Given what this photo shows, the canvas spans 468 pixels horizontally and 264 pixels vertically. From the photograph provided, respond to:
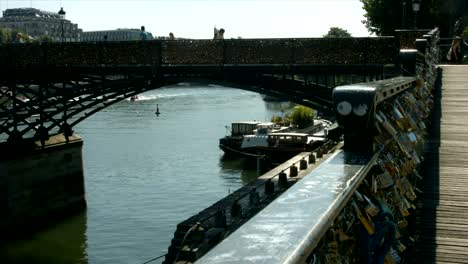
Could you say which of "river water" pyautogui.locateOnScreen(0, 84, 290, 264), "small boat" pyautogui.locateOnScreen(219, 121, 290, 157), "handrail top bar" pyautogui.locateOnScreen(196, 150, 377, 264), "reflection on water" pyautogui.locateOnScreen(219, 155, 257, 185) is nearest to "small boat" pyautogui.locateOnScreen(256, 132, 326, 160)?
"small boat" pyautogui.locateOnScreen(219, 121, 290, 157)

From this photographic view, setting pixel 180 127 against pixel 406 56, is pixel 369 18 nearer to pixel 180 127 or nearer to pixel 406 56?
pixel 180 127

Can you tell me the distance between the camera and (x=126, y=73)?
2683 cm

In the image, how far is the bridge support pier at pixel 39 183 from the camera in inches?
1064

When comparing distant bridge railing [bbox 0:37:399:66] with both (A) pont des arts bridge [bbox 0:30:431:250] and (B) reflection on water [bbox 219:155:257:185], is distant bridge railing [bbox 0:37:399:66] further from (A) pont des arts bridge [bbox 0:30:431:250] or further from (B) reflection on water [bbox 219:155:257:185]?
(B) reflection on water [bbox 219:155:257:185]

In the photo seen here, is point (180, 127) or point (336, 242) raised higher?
point (336, 242)

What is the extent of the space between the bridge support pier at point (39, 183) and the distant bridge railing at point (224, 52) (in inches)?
158

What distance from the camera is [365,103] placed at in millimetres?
3883

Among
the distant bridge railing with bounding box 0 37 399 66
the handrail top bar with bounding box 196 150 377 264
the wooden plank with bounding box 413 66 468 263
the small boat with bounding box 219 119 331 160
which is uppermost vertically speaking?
the distant bridge railing with bounding box 0 37 399 66

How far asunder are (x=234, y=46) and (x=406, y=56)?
52.5ft

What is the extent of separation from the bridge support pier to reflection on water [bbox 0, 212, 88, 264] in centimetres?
92

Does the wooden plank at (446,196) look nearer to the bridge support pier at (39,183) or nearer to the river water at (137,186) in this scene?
the river water at (137,186)

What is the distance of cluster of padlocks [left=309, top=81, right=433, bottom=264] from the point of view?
3.08 meters

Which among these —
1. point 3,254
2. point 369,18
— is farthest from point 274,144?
point 3,254

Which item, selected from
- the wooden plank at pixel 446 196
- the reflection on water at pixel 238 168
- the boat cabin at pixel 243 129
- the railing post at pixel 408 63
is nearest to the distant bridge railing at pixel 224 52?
the wooden plank at pixel 446 196
